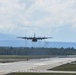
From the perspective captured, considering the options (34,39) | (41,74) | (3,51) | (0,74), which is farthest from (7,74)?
(3,51)

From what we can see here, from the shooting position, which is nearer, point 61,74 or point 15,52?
point 61,74

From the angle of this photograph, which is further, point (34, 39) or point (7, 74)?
point (34, 39)

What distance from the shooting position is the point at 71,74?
54.7 meters

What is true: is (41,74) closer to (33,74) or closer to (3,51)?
(33,74)

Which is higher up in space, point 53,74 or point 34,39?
point 34,39

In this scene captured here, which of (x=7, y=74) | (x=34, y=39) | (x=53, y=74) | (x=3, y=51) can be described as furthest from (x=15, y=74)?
(x=3, y=51)

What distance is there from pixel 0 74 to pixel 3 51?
130 m

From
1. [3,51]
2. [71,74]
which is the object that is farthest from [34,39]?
[71,74]

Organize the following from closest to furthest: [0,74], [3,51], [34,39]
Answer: [0,74], [34,39], [3,51]

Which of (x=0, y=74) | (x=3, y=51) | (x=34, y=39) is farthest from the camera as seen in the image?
(x=3, y=51)

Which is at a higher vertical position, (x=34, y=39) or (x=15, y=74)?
(x=34, y=39)

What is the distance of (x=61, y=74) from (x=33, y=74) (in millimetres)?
4257

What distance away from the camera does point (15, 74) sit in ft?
178

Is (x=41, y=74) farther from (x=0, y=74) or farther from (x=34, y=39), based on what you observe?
(x=34, y=39)
